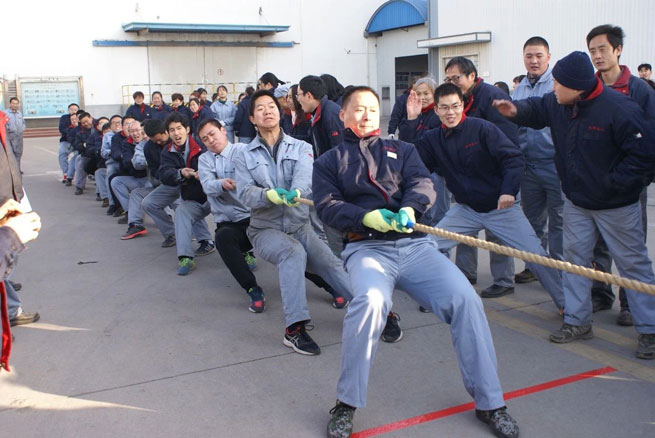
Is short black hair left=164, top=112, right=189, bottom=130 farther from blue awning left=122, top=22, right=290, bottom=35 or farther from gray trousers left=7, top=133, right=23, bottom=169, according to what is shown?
blue awning left=122, top=22, right=290, bottom=35

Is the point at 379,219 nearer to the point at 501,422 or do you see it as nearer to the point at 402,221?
the point at 402,221

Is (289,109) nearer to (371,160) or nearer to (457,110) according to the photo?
(457,110)

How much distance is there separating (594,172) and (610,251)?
22.1 inches

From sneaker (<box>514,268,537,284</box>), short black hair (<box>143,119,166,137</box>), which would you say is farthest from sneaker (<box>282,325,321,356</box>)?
short black hair (<box>143,119,166,137</box>)

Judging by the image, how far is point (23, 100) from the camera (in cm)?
2872

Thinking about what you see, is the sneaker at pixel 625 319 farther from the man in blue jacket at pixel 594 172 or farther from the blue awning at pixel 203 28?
the blue awning at pixel 203 28

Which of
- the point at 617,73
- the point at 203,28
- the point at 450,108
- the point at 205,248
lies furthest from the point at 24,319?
the point at 203,28

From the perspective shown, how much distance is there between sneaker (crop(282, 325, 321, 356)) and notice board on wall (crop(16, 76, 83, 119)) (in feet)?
91.7

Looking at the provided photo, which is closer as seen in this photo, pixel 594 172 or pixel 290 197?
pixel 594 172

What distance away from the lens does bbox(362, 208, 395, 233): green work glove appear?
343 cm

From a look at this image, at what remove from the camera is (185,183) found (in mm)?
6883

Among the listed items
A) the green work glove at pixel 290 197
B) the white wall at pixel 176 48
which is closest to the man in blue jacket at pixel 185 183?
the green work glove at pixel 290 197

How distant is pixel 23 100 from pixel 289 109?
998 inches

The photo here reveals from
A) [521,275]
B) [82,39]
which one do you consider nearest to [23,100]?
[82,39]
